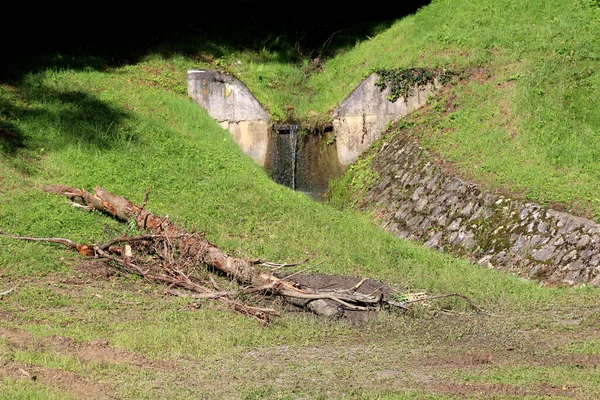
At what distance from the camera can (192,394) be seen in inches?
316

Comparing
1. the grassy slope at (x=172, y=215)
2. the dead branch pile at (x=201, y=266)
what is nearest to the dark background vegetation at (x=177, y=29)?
the grassy slope at (x=172, y=215)

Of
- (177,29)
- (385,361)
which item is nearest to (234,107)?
(177,29)

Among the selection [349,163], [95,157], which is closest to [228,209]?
[95,157]

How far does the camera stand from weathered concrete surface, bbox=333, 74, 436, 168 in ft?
68.1

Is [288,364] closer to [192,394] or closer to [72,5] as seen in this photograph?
[192,394]

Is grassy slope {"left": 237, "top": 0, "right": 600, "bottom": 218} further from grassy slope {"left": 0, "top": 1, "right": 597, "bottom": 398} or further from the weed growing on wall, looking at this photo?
the weed growing on wall

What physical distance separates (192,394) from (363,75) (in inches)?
577

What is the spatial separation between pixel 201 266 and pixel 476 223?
5111mm

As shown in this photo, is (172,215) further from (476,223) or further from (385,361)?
(385,361)

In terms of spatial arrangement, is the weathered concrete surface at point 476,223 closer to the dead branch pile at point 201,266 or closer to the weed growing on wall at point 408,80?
the weed growing on wall at point 408,80

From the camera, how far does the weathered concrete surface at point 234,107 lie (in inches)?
849

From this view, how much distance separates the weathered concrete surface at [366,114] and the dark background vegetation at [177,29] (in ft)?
13.3

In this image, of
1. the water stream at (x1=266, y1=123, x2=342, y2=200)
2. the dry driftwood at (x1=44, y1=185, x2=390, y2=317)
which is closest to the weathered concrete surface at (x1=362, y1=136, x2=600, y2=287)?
the water stream at (x1=266, y1=123, x2=342, y2=200)

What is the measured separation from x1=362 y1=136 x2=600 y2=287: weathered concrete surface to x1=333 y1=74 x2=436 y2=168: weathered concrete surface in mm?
1157
